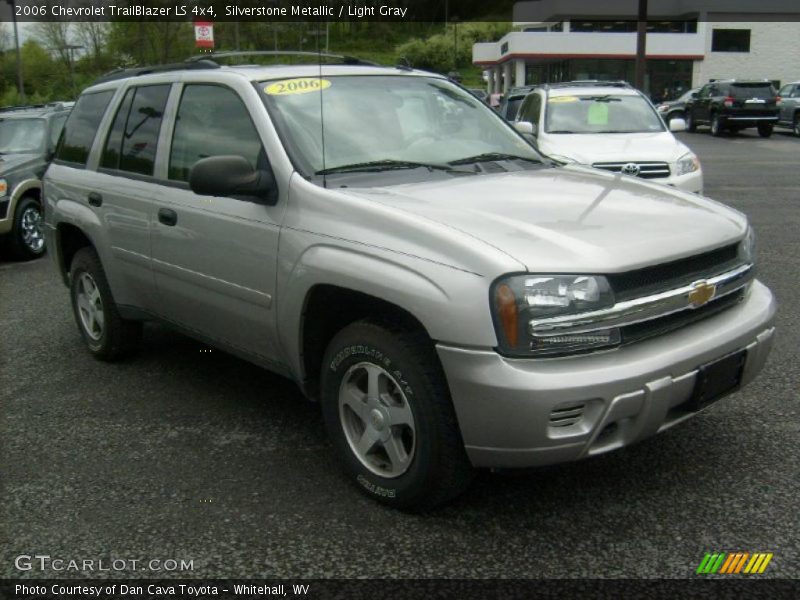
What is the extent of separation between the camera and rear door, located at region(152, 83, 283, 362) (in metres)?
3.83

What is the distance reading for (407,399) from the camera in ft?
10.4

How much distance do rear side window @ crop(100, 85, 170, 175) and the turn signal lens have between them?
Result: 252 centimetres

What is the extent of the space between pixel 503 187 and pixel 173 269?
5.72 ft

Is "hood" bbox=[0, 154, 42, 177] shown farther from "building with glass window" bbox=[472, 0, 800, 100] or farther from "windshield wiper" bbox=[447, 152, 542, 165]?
"building with glass window" bbox=[472, 0, 800, 100]

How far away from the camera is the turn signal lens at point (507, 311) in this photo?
9.46ft

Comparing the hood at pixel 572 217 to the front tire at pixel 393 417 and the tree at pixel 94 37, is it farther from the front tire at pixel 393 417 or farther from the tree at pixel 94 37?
the tree at pixel 94 37

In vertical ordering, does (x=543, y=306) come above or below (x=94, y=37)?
below

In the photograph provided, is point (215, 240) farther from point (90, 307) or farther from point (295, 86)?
point (90, 307)

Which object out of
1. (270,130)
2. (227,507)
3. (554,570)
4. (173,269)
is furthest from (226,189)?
(554,570)

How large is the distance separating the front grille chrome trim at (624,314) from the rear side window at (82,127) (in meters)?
3.57

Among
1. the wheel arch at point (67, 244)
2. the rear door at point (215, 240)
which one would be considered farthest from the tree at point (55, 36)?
the rear door at point (215, 240)

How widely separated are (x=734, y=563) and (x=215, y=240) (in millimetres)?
2553

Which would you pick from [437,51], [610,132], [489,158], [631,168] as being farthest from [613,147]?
[489,158]

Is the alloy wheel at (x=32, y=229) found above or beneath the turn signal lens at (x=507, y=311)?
beneath
